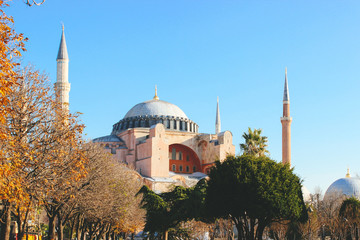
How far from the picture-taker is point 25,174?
1367 cm

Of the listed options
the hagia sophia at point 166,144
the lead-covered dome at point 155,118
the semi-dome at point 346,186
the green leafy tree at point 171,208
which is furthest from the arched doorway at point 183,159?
the green leafy tree at point 171,208

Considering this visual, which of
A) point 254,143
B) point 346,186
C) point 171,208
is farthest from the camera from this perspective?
point 346,186

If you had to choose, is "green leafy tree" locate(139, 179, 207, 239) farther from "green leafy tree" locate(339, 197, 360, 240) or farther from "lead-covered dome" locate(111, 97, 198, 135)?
"lead-covered dome" locate(111, 97, 198, 135)

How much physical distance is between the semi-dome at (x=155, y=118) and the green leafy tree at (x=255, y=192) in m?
40.6

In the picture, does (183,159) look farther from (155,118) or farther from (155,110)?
(155,110)

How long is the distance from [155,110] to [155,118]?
2058mm

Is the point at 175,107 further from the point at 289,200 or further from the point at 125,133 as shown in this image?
the point at 289,200

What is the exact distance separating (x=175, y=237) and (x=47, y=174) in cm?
1678

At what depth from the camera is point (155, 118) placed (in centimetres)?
6594

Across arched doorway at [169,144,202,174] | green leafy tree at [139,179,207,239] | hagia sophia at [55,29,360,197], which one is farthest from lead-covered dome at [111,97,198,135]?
green leafy tree at [139,179,207,239]

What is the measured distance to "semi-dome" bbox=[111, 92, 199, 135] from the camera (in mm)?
66062

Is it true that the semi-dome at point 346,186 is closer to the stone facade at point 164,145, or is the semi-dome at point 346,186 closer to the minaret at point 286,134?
the minaret at point 286,134

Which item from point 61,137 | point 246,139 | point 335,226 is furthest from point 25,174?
point 246,139

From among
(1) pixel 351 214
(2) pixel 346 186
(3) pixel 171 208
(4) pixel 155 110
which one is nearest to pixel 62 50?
(4) pixel 155 110
